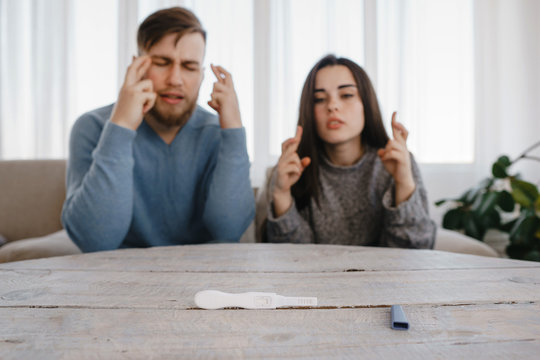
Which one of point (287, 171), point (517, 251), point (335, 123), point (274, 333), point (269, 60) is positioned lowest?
point (517, 251)

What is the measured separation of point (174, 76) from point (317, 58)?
169 cm

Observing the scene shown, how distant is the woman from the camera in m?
1.15

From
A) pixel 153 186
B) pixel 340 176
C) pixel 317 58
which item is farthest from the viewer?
pixel 317 58

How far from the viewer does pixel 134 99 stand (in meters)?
1.05

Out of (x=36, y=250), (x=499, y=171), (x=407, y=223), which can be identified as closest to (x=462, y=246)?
(x=407, y=223)

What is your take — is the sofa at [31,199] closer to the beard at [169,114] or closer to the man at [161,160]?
the man at [161,160]

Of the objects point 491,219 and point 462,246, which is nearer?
point 462,246

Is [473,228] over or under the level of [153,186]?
under

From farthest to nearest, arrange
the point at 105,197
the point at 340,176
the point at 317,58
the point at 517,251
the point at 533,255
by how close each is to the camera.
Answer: the point at 317,58 < the point at 517,251 < the point at 533,255 < the point at 340,176 < the point at 105,197

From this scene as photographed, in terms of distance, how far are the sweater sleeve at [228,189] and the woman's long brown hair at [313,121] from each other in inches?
8.7

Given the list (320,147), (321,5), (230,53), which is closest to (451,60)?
(321,5)

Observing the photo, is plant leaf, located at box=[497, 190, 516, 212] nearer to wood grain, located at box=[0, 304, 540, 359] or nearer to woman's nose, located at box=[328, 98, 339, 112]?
woman's nose, located at box=[328, 98, 339, 112]

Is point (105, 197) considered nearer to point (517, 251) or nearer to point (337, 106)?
point (337, 106)

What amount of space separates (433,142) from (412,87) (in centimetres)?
42
